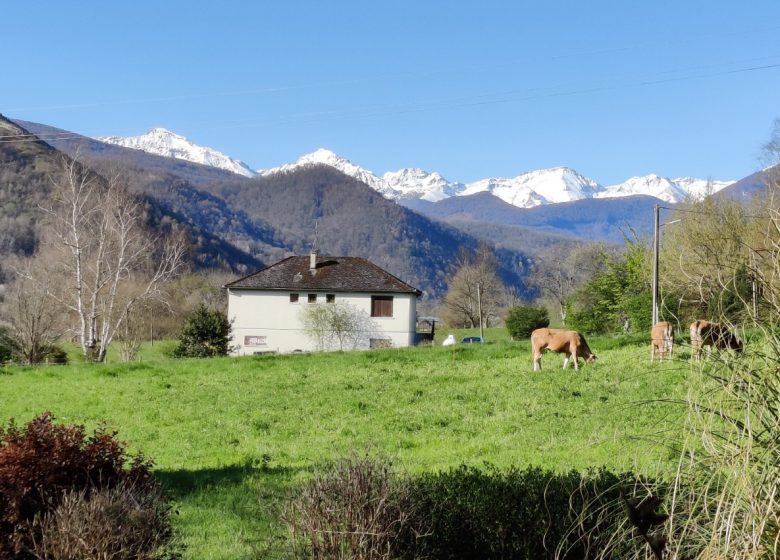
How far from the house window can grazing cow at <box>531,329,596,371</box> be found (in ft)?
112

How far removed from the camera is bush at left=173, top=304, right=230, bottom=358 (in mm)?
40000

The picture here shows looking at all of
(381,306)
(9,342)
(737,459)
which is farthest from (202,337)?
(737,459)

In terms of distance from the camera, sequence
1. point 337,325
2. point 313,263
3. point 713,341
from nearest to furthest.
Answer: point 713,341 < point 337,325 < point 313,263

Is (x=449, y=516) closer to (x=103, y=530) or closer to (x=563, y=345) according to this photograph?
(x=103, y=530)

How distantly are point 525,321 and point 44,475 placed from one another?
171 ft

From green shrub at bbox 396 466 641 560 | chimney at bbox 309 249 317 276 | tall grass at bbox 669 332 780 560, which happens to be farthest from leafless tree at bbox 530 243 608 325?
tall grass at bbox 669 332 780 560

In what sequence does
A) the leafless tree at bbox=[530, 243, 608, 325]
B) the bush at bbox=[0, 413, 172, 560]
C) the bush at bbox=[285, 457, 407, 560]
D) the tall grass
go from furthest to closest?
the leafless tree at bbox=[530, 243, 608, 325] → the bush at bbox=[0, 413, 172, 560] → the bush at bbox=[285, 457, 407, 560] → the tall grass

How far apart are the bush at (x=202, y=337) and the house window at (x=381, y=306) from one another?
14729 mm

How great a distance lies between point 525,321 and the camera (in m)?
56.5

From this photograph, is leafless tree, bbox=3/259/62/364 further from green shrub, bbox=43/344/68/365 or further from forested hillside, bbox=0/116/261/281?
forested hillside, bbox=0/116/261/281

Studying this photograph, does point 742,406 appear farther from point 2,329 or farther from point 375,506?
point 2,329

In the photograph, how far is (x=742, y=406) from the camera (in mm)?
3932

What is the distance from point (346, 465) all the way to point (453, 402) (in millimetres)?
10449

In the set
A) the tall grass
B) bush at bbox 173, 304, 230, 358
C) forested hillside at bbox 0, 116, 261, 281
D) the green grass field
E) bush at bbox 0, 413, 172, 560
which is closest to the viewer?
the tall grass
